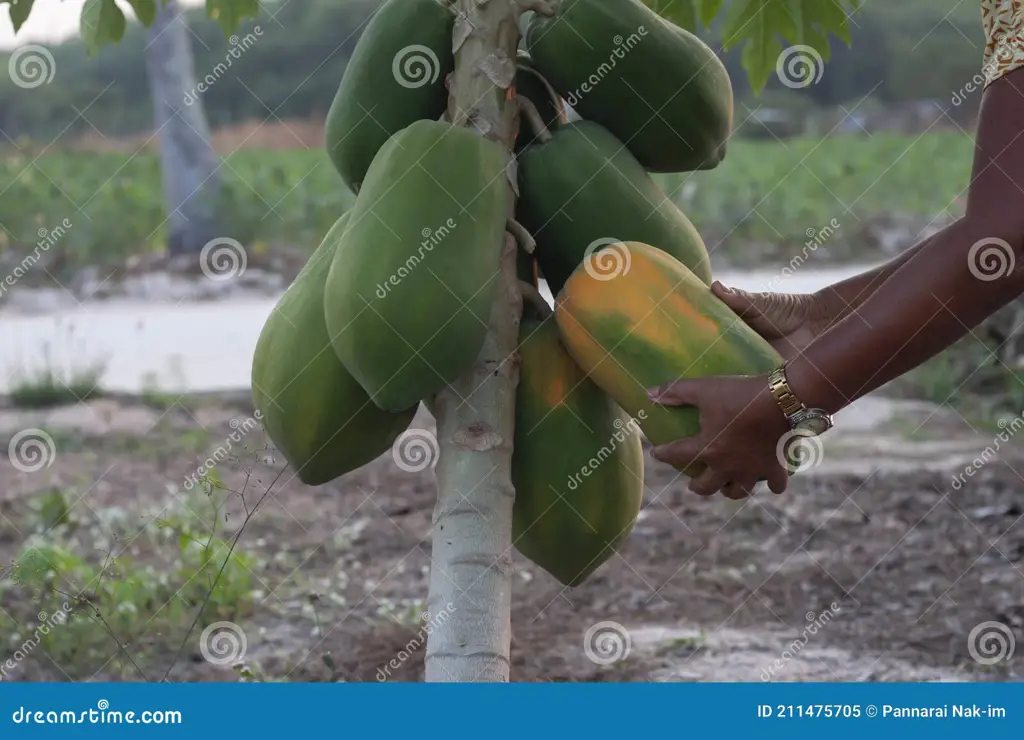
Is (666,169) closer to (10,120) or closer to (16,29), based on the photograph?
(16,29)

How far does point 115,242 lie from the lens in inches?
361

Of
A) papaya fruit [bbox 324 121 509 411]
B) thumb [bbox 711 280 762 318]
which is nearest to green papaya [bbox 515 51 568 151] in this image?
papaya fruit [bbox 324 121 509 411]

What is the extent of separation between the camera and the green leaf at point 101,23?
250cm

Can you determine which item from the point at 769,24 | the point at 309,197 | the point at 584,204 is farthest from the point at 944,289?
the point at 309,197

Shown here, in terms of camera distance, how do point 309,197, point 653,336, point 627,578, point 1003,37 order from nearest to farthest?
point 1003,37, point 653,336, point 627,578, point 309,197

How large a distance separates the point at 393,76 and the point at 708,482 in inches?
30.7

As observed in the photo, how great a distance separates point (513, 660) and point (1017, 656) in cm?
135

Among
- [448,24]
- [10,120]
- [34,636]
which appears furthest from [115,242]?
[448,24]

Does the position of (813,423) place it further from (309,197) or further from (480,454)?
(309,197)

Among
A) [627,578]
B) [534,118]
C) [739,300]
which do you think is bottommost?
[739,300]

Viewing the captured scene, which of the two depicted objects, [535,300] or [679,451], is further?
[535,300]

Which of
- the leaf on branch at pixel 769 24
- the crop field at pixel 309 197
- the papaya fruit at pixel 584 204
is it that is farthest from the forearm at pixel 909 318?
the crop field at pixel 309 197

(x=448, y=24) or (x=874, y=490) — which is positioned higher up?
(x=874, y=490)

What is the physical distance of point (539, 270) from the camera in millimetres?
2125
